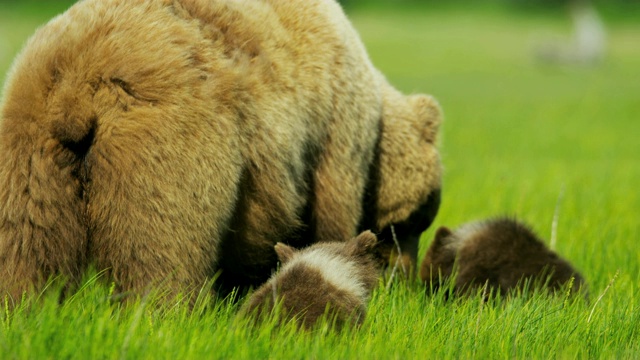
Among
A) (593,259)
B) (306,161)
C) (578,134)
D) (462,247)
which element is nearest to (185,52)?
(306,161)

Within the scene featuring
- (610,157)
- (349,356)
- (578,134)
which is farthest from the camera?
(578,134)

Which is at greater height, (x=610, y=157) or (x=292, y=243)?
(x=292, y=243)

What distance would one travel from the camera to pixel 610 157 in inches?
494

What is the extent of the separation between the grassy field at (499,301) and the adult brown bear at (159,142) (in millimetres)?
257

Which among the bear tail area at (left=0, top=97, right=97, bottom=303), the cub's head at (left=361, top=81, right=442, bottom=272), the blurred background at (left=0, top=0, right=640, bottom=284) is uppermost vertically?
the bear tail area at (left=0, top=97, right=97, bottom=303)

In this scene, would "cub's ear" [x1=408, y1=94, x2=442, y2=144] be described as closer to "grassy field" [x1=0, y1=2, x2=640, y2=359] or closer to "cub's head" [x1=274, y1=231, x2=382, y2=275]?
"grassy field" [x1=0, y1=2, x2=640, y2=359]

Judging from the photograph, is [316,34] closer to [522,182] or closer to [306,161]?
[306,161]

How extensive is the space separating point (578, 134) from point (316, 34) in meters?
10.4

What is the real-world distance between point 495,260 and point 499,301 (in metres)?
0.84

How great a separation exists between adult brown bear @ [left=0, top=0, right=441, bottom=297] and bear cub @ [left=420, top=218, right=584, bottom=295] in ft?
4.18

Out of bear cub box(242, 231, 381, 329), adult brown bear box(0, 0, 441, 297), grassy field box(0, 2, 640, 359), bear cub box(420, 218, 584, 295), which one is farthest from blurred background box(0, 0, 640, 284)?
adult brown bear box(0, 0, 441, 297)

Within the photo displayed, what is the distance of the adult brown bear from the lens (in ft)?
12.6

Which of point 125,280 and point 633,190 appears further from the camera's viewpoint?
point 633,190

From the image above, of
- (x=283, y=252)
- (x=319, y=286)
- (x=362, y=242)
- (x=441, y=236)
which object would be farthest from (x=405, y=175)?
(x=319, y=286)
